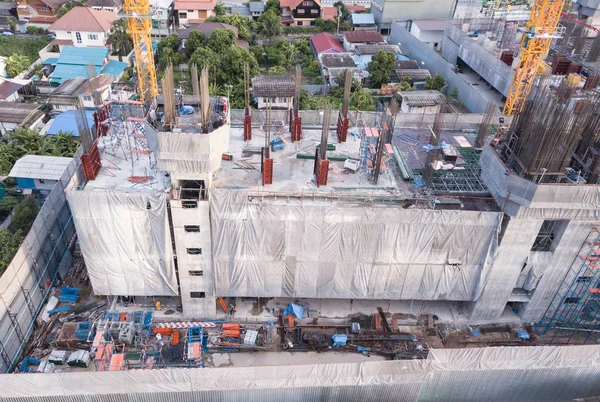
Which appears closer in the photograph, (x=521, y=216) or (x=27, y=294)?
(x=521, y=216)

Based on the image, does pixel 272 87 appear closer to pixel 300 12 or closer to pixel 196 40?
pixel 196 40

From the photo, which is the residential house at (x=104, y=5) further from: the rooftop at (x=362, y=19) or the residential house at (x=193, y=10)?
the rooftop at (x=362, y=19)

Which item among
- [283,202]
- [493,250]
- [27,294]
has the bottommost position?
[27,294]

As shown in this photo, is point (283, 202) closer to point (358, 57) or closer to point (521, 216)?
point (521, 216)

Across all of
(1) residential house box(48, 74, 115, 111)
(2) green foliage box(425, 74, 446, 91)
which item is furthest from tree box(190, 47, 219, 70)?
(2) green foliage box(425, 74, 446, 91)

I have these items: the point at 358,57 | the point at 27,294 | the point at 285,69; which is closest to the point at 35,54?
the point at 285,69

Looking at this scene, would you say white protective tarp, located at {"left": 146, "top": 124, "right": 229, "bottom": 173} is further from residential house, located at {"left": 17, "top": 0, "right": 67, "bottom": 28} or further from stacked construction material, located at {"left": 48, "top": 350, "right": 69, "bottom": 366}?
residential house, located at {"left": 17, "top": 0, "right": 67, "bottom": 28}

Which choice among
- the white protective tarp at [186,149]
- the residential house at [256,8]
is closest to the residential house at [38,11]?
the residential house at [256,8]
